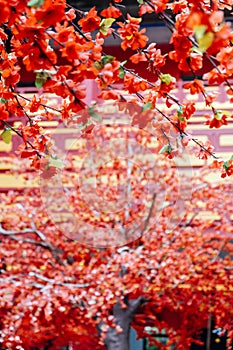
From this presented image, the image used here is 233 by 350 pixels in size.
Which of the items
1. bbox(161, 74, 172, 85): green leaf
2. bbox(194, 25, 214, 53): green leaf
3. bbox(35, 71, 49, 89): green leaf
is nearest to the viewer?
bbox(194, 25, 214, 53): green leaf

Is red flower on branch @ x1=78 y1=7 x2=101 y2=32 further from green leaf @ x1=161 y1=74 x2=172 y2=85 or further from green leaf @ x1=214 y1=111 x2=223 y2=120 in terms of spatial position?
green leaf @ x1=214 y1=111 x2=223 y2=120

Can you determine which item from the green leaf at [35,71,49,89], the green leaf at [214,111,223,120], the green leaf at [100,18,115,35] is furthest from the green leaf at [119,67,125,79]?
the green leaf at [35,71,49,89]

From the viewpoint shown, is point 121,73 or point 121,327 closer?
point 121,73

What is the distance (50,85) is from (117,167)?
6.11 m

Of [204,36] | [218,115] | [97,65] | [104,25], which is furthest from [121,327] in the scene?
[204,36]

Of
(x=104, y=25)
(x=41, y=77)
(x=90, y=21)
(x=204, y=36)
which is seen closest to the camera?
(x=204, y=36)

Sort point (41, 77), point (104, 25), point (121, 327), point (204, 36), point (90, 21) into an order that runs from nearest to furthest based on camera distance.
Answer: point (204, 36) < point (41, 77) < point (90, 21) < point (104, 25) < point (121, 327)

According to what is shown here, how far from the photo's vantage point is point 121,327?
6.98 m

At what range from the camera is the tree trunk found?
22.8 ft

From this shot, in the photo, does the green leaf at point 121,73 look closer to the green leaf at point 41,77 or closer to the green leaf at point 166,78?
the green leaf at point 166,78

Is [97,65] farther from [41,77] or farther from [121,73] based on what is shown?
[121,73]

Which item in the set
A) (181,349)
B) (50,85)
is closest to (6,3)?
(50,85)

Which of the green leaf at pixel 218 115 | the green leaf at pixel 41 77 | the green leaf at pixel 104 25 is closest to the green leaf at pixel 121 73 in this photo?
the green leaf at pixel 104 25

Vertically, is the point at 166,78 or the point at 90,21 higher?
the point at 90,21
